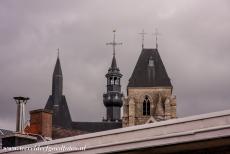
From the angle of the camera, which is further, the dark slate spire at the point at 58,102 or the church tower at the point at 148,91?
the church tower at the point at 148,91

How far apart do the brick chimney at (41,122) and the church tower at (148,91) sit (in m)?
55.1

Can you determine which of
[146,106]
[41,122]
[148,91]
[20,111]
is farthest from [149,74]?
[20,111]

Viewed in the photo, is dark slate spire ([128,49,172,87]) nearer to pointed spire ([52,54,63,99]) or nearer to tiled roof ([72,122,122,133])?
tiled roof ([72,122,122,133])

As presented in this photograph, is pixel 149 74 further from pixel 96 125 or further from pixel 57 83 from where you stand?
pixel 57 83

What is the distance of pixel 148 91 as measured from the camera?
250 feet

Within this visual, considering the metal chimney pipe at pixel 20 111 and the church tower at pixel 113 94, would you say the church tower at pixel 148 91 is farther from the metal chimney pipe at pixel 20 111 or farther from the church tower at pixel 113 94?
the metal chimney pipe at pixel 20 111

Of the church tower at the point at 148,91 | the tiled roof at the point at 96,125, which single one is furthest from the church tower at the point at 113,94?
the church tower at the point at 148,91

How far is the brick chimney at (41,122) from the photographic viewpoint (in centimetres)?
1936

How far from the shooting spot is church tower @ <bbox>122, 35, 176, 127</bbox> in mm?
75188

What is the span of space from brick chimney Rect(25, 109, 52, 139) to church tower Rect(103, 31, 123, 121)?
64276 mm

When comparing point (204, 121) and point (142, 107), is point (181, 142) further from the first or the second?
point (142, 107)

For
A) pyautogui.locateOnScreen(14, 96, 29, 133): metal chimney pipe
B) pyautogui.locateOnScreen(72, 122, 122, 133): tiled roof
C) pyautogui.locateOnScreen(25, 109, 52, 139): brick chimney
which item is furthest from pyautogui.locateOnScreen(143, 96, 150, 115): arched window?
pyautogui.locateOnScreen(14, 96, 29, 133): metal chimney pipe

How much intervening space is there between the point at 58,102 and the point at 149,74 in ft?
39.9

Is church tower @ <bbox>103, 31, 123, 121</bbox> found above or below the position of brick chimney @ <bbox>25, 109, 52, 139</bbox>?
above
